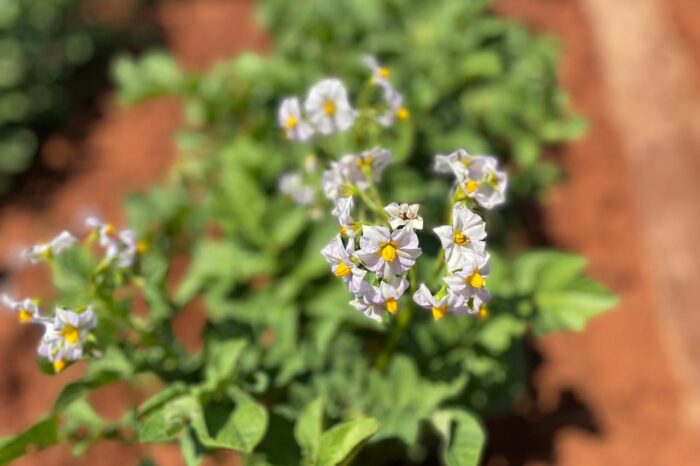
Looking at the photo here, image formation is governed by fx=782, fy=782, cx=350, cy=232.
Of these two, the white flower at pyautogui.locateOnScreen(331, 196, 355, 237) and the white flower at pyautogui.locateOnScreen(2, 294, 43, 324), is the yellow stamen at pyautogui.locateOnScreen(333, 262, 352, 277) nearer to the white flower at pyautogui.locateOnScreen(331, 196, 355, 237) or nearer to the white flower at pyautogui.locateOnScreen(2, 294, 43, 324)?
the white flower at pyautogui.locateOnScreen(331, 196, 355, 237)

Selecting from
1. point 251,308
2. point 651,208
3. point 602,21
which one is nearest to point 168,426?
point 251,308

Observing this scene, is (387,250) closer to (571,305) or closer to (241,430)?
(241,430)

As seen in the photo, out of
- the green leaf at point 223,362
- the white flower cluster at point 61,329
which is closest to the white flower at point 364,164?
the green leaf at point 223,362

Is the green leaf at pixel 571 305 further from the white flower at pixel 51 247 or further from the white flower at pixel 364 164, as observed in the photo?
the white flower at pixel 51 247

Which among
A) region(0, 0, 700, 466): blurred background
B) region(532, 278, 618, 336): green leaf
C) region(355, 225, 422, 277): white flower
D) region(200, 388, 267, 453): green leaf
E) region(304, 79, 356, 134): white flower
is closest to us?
region(355, 225, 422, 277): white flower

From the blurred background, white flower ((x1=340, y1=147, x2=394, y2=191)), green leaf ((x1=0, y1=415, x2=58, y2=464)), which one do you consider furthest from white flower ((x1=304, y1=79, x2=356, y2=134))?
the blurred background

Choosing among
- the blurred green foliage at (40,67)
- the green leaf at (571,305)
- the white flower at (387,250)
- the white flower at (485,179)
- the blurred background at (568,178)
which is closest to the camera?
the white flower at (387,250)

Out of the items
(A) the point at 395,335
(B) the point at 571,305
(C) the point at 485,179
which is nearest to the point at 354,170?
(C) the point at 485,179

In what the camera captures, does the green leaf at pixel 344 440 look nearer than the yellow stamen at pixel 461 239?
No
